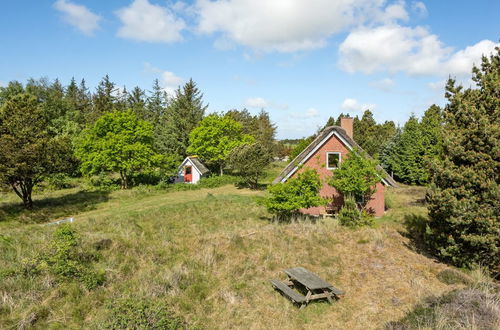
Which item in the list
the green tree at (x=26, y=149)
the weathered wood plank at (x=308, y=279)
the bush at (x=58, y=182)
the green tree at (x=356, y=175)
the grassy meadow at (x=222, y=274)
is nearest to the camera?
the grassy meadow at (x=222, y=274)

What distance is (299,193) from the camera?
16.8 metres

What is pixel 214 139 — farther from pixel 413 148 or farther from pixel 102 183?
pixel 413 148

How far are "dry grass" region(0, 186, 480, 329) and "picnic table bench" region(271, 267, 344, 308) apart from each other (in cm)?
25

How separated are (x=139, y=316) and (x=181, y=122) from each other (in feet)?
149

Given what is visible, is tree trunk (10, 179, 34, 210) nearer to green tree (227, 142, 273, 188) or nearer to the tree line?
the tree line

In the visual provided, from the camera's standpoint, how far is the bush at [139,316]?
21.7 ft

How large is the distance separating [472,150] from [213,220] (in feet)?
45.1

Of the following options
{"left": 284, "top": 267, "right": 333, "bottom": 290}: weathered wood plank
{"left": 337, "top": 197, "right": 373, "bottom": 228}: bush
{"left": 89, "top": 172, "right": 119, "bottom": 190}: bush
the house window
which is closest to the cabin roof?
{"left": 89, "top": 172, "right": 119, "bottom": 190}: bush

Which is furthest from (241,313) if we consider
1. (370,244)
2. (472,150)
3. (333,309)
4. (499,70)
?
(499,70)

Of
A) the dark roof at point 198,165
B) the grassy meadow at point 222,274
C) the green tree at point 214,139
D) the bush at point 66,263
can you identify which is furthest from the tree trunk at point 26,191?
the green tree at point 214,139

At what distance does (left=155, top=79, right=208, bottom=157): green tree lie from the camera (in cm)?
5000

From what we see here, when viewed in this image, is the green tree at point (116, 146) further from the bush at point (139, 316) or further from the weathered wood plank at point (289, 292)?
the bush at point (139, 316)

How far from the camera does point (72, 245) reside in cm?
1028

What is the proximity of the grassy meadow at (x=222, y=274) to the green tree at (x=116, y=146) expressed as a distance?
660 inches
